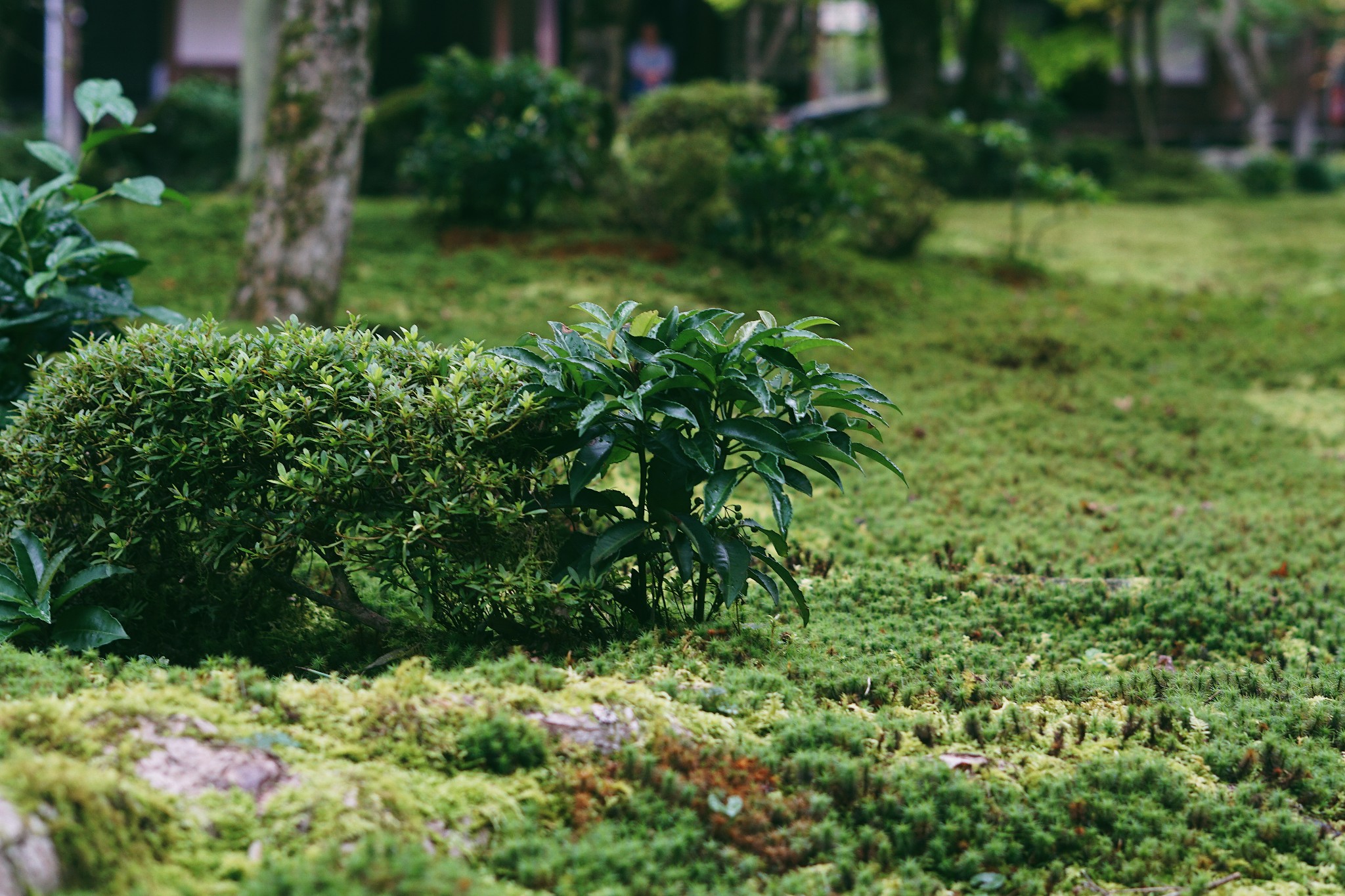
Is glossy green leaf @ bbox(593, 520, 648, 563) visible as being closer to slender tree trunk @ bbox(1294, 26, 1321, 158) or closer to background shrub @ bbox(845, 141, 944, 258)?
background shrub @ bbox(845, 141, 944, 258)

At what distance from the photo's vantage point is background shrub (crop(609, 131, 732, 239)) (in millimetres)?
10531

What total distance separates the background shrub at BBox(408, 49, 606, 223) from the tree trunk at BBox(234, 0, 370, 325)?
255cm

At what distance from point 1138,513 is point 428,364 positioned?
3.97 m

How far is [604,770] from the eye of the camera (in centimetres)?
301

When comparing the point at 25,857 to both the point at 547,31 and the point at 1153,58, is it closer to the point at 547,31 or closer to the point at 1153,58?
the point at 547,31

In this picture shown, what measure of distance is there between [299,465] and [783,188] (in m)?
7.23

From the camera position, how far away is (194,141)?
15461 mm

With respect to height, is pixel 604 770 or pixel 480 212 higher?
pixel 480 212

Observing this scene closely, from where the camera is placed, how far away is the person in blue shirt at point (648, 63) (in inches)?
956

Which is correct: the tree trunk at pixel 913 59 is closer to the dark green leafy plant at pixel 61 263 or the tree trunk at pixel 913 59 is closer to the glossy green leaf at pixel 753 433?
the dark green leafy plant at pixel 61 263

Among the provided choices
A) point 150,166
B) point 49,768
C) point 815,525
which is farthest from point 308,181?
point 150,166

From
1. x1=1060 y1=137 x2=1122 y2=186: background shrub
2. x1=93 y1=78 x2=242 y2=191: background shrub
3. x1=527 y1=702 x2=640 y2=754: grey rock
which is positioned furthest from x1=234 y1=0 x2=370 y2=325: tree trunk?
x1=1060 y1=137 x2=1122 y2=186: background shrub

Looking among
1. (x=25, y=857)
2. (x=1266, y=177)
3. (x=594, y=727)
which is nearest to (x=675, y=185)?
(x=594, y=727)

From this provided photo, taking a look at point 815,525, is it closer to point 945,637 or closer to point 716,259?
point 945,637
